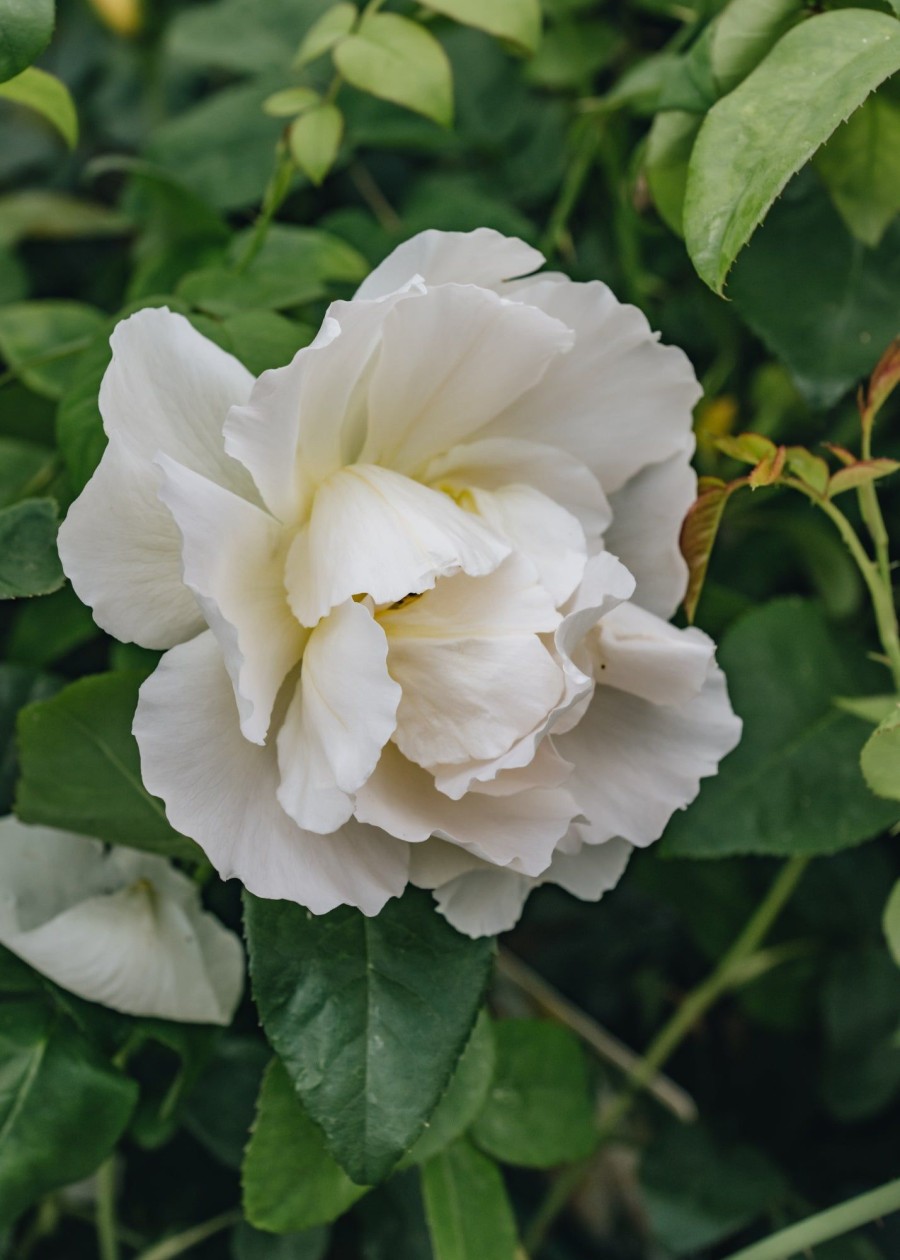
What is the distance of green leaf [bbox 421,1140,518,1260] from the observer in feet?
1.62

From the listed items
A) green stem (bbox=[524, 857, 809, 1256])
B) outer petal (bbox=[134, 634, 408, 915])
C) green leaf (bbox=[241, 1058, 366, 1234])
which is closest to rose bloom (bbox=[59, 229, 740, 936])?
outer petal (bbox=[134, 634, 408, 915])

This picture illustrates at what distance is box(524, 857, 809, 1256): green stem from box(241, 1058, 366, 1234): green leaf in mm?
212

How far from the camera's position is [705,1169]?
0.67 meters

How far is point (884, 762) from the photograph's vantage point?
43 centimetres

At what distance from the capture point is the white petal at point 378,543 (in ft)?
1.19

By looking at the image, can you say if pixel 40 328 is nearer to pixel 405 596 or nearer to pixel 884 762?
pixel 405 596

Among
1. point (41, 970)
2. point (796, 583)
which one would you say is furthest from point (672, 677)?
point (796, 583)

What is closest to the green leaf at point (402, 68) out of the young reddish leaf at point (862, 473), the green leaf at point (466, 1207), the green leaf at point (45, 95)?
the green leaf at point (45, 95)

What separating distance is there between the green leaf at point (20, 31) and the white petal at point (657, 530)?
0.26 metres

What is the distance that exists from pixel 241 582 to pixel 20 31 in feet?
0.63

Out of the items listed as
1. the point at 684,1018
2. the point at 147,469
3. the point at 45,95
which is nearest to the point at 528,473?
the point at 147,469

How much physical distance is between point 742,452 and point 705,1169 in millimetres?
433

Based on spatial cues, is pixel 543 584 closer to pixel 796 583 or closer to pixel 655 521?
pixel 655 521

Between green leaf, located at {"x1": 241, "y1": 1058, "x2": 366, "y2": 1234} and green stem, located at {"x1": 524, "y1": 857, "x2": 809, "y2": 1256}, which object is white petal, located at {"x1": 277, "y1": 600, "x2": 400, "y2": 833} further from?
green stem, located at {"x1": 524, "y1": 857, "x2": 809, "y2": 1256}
